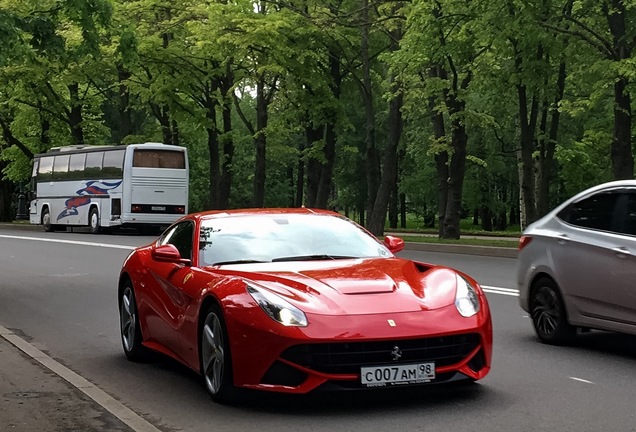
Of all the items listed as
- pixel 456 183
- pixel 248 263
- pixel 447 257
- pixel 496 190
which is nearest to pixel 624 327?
pixel 248 263

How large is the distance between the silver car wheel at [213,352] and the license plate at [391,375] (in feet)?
3.26

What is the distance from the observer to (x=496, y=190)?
66625 mm

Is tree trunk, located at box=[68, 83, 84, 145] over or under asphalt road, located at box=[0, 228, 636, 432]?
over

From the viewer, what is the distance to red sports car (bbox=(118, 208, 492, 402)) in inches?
269

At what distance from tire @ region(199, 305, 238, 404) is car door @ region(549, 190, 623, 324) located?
3703 millimetres

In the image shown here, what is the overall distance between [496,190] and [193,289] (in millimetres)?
59996

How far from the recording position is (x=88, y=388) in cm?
795

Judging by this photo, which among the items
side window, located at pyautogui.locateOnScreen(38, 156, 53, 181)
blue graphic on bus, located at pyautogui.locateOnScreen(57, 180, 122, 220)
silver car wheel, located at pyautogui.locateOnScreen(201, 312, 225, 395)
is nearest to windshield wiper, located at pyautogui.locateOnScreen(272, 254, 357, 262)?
silver car wheel, located at pyautogui.locateOnScreen(201, 312, 225, 395)

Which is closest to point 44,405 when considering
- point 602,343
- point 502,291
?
point 602,343

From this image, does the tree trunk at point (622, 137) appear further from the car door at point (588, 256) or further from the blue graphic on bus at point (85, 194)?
the blue graphic on bus at point (85, 194)

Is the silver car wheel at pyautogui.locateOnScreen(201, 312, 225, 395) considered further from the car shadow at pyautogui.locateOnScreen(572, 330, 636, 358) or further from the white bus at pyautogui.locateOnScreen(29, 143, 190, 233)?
the white bus at pyautogui.locateOnScreen(29, 143, 190, 233)

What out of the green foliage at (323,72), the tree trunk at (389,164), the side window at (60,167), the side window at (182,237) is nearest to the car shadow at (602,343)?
the side window at (182,237)

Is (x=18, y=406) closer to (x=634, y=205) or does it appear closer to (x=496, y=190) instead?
(x=634, y=205)

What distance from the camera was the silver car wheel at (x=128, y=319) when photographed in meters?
9.57
